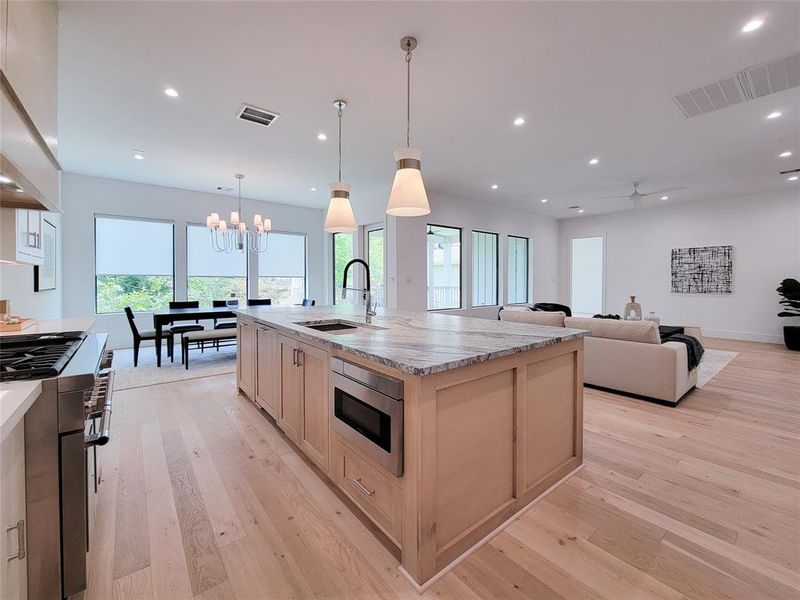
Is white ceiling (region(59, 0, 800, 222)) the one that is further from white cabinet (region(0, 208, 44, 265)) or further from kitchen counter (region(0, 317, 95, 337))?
kitchen counter (region(0, 317, 95, 337))

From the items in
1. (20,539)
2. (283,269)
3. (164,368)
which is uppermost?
(283,269)

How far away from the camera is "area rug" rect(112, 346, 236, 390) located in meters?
4.25

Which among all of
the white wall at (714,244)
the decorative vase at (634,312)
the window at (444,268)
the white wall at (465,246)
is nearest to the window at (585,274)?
the white wall at (465,246)

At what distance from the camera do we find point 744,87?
2.99 meters

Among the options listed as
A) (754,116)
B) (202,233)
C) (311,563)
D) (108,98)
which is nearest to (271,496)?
(311,563)

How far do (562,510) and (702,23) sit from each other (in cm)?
312

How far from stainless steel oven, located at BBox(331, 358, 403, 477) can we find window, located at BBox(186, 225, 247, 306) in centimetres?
611

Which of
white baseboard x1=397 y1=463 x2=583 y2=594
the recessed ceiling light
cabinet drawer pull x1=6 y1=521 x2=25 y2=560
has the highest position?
the recessed ceiling light

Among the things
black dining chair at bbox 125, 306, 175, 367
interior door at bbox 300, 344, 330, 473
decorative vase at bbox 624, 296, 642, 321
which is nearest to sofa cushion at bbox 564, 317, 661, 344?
decorative vase at bbox 624, 296, 642, 321

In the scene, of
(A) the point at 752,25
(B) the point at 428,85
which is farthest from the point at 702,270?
(B) the point at 428,85

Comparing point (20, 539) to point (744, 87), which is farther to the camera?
point (744, 87)

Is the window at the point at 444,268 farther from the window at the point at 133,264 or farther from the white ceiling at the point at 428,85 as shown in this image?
the window at the point at 133,264

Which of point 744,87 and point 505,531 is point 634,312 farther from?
point 505,531

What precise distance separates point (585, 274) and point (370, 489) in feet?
31.6
